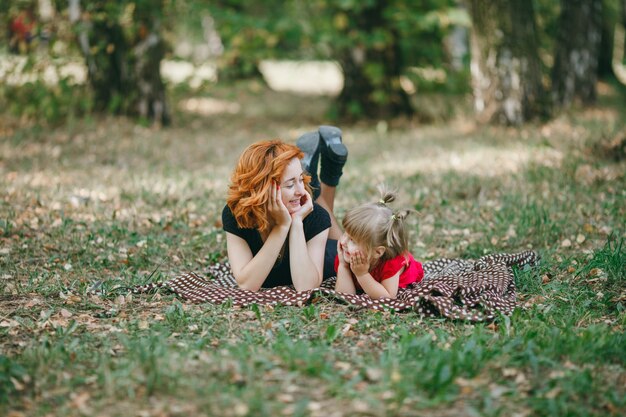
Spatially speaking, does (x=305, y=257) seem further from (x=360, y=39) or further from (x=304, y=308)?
(x=360, y=39)

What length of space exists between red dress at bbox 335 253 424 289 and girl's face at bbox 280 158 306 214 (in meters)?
0.51

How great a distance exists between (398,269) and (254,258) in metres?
0.90

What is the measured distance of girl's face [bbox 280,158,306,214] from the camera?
13.8ft

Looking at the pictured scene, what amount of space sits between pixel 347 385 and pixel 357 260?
1111mm

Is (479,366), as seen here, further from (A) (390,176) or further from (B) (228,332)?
(A) (390,176)

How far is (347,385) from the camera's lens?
10.2 feet

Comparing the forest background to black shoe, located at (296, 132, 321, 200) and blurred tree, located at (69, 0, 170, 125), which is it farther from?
black shoe, located at (296, 132, 321, 200)

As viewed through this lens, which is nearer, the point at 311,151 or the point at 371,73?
the point at 311,151

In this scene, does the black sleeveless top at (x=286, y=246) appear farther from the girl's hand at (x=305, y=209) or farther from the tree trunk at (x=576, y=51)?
the tree trunk at (x=576, y=51)

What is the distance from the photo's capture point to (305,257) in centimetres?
432

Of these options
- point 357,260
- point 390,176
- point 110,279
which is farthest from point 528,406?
point 390,176

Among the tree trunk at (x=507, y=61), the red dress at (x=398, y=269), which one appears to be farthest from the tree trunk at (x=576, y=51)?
the red dress at (x=398, y=269)

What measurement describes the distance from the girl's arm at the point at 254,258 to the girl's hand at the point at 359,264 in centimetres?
45

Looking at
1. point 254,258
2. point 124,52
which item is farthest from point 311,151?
point 124,52
